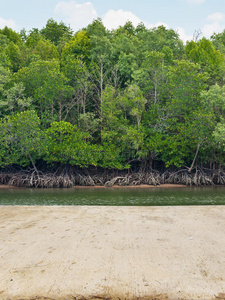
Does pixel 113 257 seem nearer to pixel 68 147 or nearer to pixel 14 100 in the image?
pixel 68 147

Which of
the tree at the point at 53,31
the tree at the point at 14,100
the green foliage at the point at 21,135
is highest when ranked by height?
the tree at the point at 53,31

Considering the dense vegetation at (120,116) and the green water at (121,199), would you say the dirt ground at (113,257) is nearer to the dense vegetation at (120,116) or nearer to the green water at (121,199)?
the green water at (121,199)

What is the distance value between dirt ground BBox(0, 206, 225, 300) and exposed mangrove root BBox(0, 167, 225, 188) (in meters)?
13.2

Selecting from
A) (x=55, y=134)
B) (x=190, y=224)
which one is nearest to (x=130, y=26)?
(x=55, y=134)

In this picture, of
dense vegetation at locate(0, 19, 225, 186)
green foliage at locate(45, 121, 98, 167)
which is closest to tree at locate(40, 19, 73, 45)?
dense vegetation at locate(0, 19, 225, 186)

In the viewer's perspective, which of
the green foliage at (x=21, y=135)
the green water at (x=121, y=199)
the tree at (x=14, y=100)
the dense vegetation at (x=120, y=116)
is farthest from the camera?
the tree at (x=14, y=100)

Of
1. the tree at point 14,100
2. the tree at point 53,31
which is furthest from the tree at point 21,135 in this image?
the tree at point 53,31

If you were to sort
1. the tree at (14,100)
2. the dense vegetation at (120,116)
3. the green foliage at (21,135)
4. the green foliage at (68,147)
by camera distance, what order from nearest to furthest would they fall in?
the green foliage at (21,135), the dense vegetation at (120,116), the green foliage at (68,147), the tree at (14,100)

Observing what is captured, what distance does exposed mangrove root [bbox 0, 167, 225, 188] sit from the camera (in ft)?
53.6

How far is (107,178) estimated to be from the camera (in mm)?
17719

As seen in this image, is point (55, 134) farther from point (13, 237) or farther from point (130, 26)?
point (130, 26)

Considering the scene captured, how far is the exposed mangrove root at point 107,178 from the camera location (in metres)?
16.3

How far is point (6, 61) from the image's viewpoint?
18.6 metres

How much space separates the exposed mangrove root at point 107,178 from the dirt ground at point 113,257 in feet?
43.2
